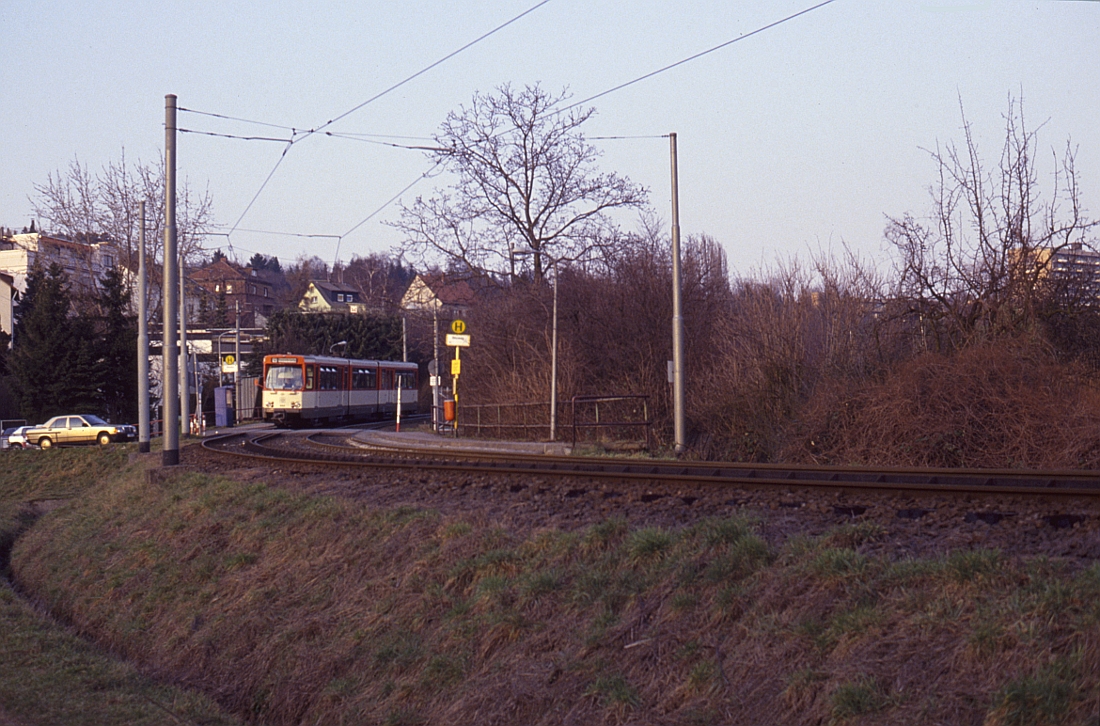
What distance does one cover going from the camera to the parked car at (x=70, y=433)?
112ft

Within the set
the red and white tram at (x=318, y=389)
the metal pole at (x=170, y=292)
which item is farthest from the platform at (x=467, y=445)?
the red and white tram at (x=318, y=389)

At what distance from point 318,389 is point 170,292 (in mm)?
22064

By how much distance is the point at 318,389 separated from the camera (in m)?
39.1

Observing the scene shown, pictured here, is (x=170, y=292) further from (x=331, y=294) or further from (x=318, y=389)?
(x=331, y=294)

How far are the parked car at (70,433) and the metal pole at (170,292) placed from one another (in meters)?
18.4

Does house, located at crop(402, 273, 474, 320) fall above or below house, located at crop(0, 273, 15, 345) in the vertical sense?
below

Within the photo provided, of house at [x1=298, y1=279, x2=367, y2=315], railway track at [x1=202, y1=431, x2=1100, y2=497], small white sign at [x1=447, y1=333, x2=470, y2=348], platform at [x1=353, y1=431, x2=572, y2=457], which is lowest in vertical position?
platform at [x1=353, y1=431, x2=572, y2=457]

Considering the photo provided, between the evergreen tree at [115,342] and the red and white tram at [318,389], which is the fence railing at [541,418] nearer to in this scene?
the red and white tram at [318,389]

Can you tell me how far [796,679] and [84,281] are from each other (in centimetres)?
5495

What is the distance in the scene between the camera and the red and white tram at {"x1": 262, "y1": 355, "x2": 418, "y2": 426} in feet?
126

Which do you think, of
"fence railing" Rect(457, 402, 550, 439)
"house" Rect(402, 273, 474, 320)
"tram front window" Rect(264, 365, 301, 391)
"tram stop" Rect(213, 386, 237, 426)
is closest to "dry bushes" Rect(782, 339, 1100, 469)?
"fence railing" Rect(457, 402, 550, 439)

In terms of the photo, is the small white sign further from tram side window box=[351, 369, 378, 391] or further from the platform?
tram side window box=[351, 369, 378, 391]

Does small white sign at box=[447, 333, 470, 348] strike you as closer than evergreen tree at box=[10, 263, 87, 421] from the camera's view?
Yes

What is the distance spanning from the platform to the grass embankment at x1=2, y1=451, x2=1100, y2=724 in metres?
9.71
